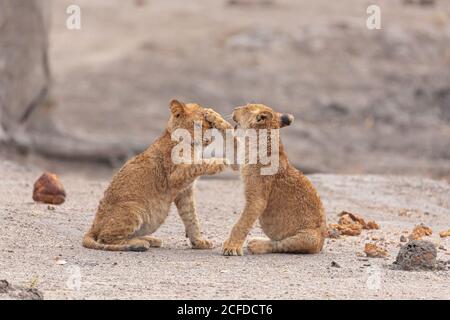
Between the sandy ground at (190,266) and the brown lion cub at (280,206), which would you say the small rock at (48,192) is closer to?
the sandy ground at (190,266)

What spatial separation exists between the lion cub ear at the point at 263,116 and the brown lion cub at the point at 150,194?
32 centimetres

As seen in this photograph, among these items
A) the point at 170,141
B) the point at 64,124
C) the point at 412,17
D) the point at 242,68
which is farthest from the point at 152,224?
the point at 412,17

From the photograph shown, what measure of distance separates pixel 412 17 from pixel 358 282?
18538mm

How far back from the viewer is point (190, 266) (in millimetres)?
7754

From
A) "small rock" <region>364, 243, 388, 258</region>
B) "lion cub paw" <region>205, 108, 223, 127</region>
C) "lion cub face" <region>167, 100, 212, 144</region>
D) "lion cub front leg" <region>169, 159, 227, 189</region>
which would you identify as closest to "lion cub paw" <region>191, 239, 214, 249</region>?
"lion cub front leg" <region>169, 159, 227, 189</region>

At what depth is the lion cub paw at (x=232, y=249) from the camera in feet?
26.8

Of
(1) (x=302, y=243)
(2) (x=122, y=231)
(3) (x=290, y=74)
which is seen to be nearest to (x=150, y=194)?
(2) (x=122, y=231)

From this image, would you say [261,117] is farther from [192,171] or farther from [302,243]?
[302,243]

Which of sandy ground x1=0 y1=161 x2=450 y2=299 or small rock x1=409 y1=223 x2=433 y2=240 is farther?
small rock x1=409 y1=223 x2=433 y2=240

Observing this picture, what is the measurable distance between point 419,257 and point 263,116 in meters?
1.60

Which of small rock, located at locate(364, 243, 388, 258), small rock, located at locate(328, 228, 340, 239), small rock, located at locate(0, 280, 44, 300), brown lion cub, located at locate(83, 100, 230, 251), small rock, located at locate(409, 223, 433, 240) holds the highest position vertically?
brown lion cub, located at locate(83, 100, 230, 251)

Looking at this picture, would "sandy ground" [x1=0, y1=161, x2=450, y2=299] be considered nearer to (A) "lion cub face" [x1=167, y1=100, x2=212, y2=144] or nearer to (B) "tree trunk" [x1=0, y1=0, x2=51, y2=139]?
(A) "lion cub face" [x1=167, y1=100, x2=212, y2=144]

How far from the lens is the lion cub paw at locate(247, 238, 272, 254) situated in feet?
27.2

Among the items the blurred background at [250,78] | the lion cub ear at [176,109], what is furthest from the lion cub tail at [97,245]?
the blurred background at [250,78]
